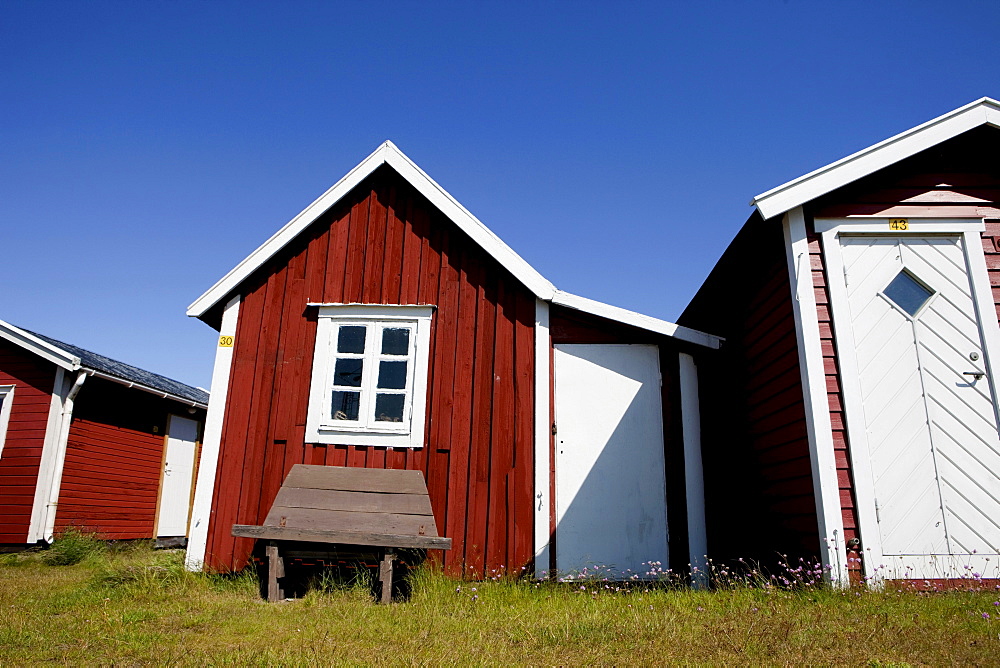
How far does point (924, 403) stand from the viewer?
5.84 m

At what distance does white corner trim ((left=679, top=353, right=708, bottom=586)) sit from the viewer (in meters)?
7.12

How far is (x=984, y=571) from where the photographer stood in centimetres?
546

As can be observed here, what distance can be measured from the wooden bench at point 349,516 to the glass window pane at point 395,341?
4.59ft

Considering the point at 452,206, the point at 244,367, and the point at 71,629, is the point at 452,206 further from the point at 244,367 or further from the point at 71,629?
the point at 71,629

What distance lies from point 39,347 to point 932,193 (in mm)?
12573

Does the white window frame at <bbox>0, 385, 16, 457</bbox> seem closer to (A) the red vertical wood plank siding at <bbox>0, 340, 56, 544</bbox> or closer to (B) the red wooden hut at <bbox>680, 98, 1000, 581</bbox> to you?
(A) the red vertical wood plank siding at <bbox>0, 340, 56, 544</bbox>

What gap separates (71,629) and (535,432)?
14.4 feet

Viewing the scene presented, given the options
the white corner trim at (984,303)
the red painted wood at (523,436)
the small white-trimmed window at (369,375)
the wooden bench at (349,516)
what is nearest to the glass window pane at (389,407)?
the small white-trimmed window at (369,375)

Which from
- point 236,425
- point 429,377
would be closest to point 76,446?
point 236,425

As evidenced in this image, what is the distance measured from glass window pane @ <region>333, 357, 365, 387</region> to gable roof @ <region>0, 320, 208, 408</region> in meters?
5.81

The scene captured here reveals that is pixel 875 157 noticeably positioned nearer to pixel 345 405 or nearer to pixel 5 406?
pixel 345 405

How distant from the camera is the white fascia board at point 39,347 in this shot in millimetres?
10852

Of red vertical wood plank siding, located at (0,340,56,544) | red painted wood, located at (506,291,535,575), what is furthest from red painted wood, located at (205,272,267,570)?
red vertical wood plank siding, located at (0,340,56,544)

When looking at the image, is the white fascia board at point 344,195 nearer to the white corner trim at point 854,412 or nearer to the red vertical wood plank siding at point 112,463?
the white corner trim at point 854,412
